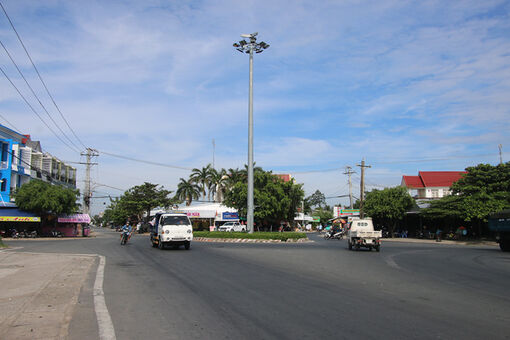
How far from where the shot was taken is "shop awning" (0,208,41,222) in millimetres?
43062

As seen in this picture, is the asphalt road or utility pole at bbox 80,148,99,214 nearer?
the asphalt road

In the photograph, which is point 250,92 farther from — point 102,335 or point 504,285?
point 102,335

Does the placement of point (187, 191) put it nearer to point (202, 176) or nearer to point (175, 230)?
point (202, 176)

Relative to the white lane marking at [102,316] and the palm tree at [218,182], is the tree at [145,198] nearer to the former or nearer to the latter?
the palm tree at [218,182]

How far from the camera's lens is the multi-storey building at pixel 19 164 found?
45.8m

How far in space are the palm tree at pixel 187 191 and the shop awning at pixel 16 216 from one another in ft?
104

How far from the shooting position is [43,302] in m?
8.23

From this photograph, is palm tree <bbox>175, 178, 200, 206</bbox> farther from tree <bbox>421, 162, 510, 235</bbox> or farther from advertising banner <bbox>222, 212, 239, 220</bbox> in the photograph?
tree <bbox>421, 162, 510, 235</bbox>

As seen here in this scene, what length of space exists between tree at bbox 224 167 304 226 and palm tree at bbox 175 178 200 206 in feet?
74.0

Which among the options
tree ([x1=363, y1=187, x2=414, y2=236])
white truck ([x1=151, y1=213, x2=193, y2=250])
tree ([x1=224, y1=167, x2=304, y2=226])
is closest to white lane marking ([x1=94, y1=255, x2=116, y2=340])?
white truck ([x1=151, y1=213, x2=193, y2=250])

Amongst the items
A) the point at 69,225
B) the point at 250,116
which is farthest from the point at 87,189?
the point at 250,116

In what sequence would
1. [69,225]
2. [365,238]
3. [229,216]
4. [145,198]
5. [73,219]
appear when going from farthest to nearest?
[145,198], [229,216], [69,225], [73,219], [365,238]

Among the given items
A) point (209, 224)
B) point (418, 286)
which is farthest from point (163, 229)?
point (209, 224)

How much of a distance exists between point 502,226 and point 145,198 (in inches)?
2213
